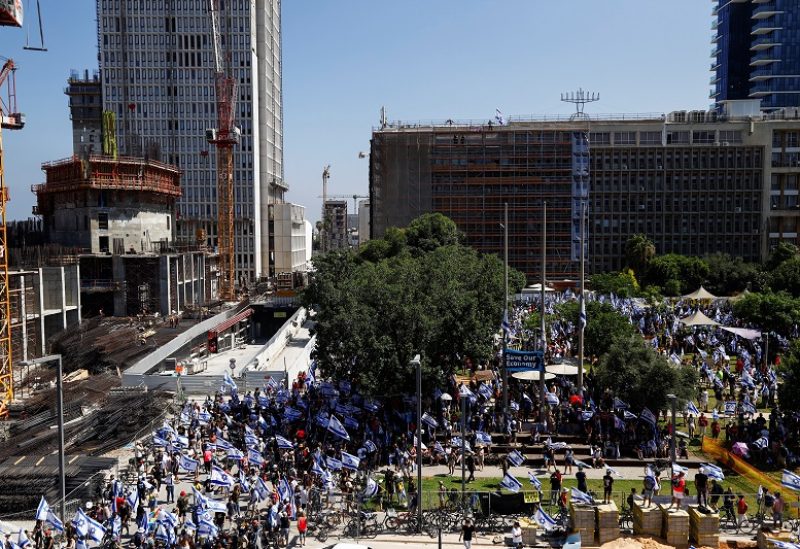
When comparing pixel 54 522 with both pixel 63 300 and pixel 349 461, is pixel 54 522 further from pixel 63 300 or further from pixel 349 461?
pixel 63 300

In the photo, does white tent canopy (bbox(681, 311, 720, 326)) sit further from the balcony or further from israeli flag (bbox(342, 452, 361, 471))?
the balcony

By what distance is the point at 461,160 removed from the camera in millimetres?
90625

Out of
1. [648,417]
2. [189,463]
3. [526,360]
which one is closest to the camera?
[189,463]

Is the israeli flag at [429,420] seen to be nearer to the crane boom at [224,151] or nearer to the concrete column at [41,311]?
the concrete column at [41,311]

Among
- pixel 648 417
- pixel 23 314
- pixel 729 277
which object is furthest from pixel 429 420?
pixel 729 277

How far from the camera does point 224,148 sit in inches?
3521

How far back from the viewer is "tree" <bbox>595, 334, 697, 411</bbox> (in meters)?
28.1

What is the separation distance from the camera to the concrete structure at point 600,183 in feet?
296

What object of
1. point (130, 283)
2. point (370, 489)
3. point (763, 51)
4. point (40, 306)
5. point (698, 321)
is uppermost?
point (763, 51)

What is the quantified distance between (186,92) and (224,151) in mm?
17584

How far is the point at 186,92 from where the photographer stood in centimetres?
10381

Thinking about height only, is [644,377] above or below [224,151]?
below

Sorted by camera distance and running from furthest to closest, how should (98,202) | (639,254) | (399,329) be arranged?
(639,254)
(98,202)
(399,329)

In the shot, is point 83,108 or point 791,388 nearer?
point 791,388
